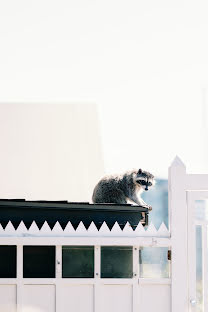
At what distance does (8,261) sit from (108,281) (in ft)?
2.59

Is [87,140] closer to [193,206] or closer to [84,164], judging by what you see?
[84,164]

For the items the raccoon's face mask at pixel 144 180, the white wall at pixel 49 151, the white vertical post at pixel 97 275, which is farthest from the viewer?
the white wall at pixel 49 151

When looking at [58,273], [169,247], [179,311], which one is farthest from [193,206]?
[58,273]

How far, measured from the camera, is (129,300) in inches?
215

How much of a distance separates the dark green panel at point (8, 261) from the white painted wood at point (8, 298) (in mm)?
92

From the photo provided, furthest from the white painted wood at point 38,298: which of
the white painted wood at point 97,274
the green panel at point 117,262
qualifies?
the green panel at point 117,262

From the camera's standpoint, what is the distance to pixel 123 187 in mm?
6535

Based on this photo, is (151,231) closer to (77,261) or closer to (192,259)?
(192,259)

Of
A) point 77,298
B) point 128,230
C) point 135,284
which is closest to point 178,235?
point 128,230

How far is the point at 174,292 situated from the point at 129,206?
0.75m

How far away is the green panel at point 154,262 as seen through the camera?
5488mm

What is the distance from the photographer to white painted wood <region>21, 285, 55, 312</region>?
5461 mm

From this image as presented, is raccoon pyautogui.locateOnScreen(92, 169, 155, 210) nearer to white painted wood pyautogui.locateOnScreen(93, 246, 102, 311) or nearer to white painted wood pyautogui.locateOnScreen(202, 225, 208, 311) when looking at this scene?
white painted wood pyautogui.locateOnScreen(93, 246, 102, 311)

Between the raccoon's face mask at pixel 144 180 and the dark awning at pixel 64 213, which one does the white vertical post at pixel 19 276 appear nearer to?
the dark awning at pixel 64 213
